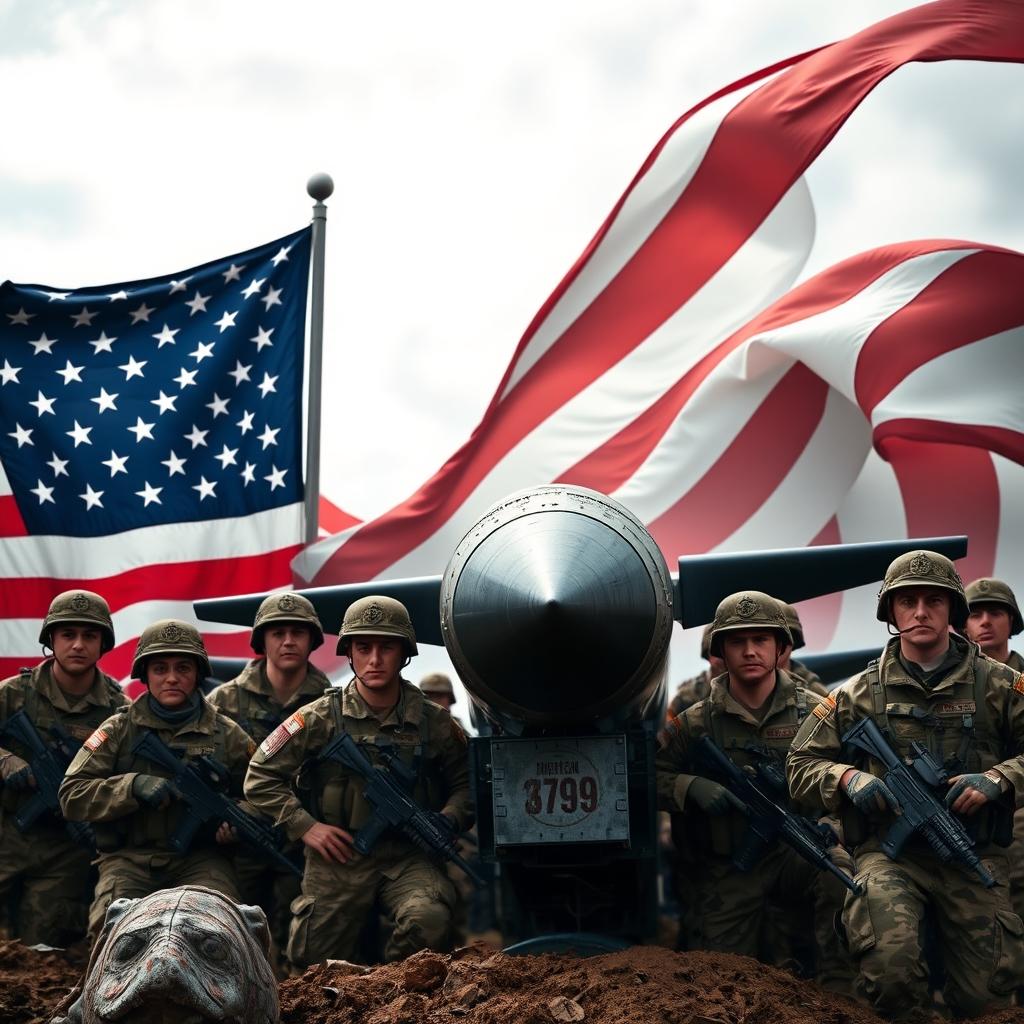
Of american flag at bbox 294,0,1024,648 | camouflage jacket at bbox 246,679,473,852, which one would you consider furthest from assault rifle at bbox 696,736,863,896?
american flag at bbox 294,0,1024,648

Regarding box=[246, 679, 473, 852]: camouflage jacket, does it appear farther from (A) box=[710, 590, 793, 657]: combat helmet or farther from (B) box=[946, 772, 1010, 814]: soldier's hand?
(B) box=[946, 772, 1010, 814]: soldier's hand

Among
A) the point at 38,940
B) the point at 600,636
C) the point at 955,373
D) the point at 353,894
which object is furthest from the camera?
the point at 955,373

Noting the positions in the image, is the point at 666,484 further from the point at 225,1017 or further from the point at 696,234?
the point at 225,1017

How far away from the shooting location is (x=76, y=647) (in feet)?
23.3

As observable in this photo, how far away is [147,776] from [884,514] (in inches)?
243

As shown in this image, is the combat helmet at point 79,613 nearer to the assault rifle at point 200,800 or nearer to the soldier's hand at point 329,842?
the assault rifle at point 200,800

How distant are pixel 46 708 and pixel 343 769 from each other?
1834 millimetres

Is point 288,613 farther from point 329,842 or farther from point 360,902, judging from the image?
point 360,902

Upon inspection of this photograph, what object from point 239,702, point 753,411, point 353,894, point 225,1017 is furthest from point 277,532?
point 225,1017

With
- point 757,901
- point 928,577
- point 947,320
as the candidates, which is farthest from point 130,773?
point 947,320

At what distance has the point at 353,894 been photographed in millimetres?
6055

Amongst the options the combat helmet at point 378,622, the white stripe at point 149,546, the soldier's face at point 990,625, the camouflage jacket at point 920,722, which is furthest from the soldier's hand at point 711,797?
the white stripe at point 149,546

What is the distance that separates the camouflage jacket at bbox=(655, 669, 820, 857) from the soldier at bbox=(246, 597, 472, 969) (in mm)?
966

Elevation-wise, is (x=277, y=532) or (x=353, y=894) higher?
(x=277, y=532)
